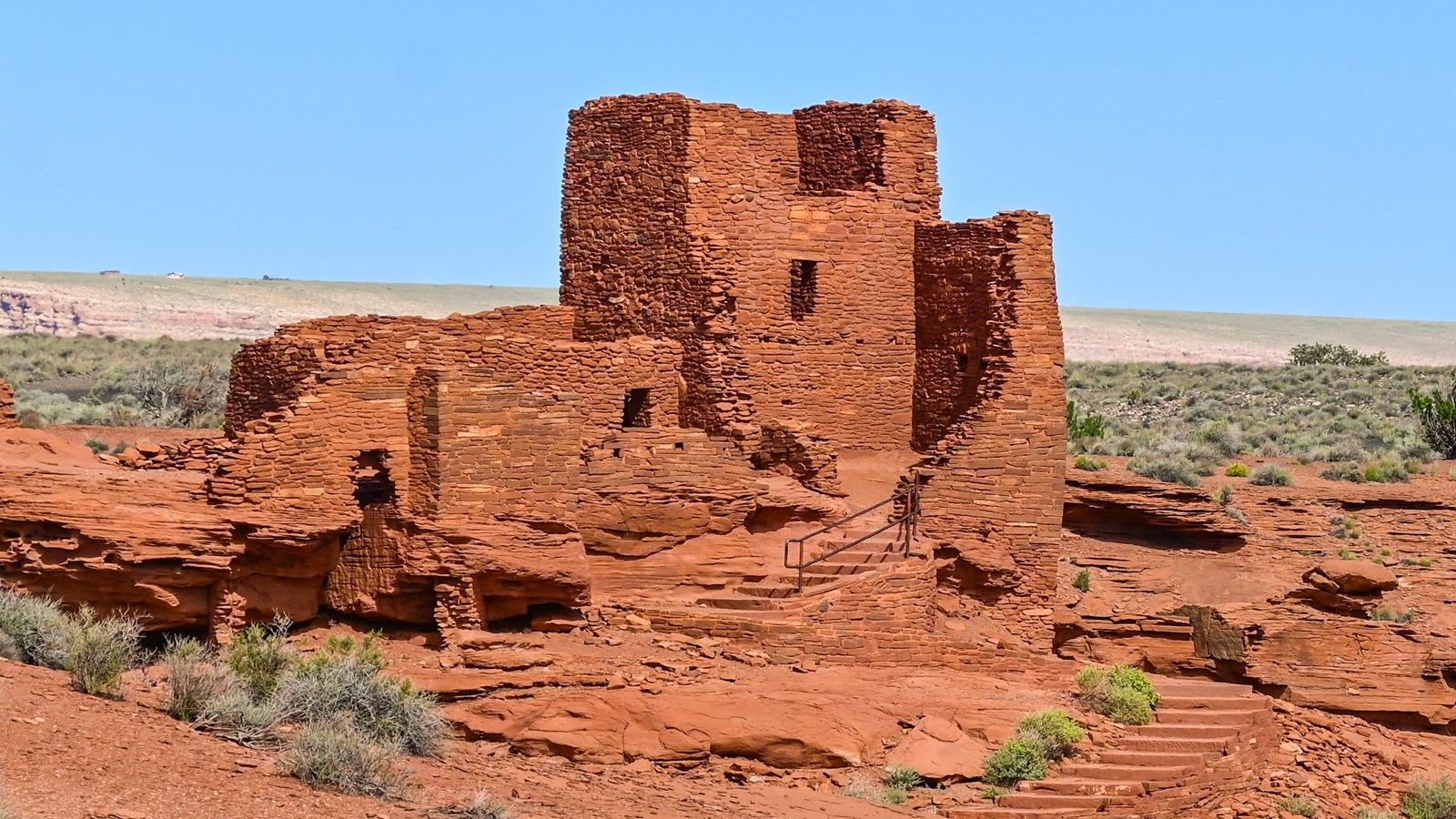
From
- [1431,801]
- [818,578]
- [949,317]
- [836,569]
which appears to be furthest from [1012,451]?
[1431,801]

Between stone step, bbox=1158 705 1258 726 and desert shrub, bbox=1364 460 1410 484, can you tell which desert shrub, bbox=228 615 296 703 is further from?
desert shrub, bbox=1364 460 1410 484

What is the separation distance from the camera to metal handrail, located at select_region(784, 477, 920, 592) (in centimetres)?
2667

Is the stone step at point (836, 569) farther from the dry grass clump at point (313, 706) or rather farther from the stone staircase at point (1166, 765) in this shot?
the dry grass clump at point (313, 706)

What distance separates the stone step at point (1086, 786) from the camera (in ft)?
77.0

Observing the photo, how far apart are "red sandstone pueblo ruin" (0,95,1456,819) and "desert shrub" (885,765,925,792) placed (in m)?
0.17

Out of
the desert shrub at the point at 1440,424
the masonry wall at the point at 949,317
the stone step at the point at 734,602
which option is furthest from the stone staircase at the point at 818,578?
the desert shrub at the point at 1440,424

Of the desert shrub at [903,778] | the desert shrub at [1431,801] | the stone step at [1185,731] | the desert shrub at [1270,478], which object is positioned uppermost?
the desert shrub at [1270,478]

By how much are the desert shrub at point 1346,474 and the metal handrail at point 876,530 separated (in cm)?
1867

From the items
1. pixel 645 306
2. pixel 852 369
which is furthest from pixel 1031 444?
pixel 645 306

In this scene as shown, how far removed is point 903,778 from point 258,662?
6.42 m

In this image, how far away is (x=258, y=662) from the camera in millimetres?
22172

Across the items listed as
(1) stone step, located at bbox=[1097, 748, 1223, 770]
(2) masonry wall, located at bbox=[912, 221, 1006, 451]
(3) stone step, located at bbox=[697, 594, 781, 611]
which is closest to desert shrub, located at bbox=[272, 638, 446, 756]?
(3) stone step, located at bbox=[697, 594, 781, 611]

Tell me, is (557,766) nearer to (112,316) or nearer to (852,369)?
(852,369)

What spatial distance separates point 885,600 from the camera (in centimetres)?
2639
